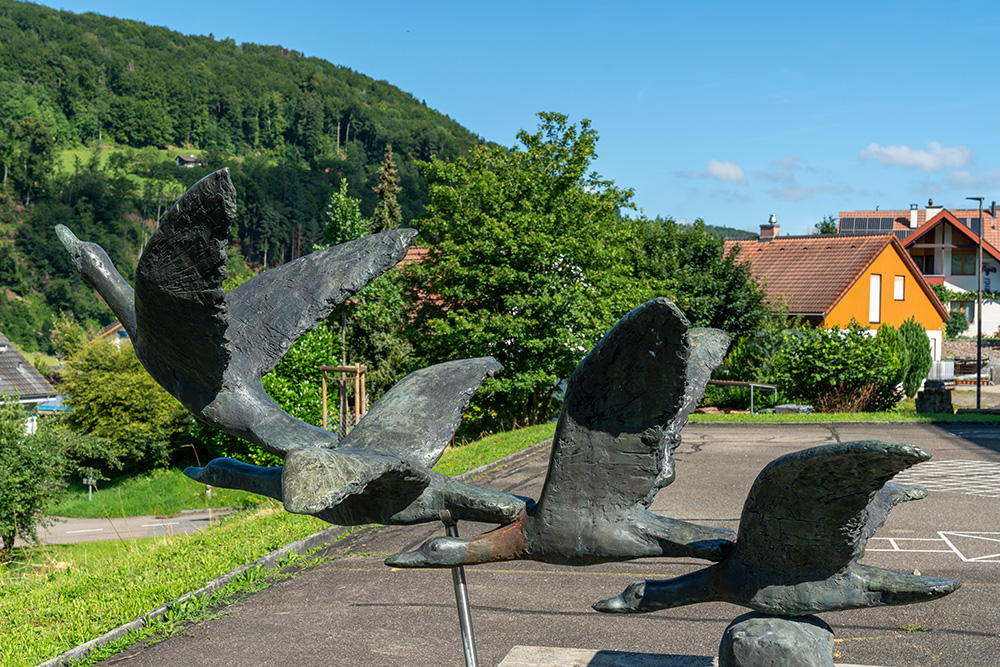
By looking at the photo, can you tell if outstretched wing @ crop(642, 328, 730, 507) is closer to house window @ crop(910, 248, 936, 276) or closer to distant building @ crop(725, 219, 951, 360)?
distant building @ crop(725, 219, 951, 360)

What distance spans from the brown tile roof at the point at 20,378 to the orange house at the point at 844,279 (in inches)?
1105

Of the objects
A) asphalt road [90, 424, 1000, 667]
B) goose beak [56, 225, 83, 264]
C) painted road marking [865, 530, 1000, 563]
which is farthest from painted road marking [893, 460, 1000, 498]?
goose beak [56, 225, 83, 264]

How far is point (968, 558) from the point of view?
819cm

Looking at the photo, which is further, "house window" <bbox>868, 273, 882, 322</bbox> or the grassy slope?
"house window" <bbox>868, 273, 882, 322</bbox>

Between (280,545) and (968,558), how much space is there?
23.0 ft

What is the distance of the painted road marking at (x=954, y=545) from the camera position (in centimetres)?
829

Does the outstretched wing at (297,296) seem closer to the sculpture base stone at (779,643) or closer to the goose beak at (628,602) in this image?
the goose beak at (628,602)

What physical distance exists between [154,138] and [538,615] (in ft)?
436

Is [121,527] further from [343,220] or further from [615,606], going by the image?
[615,606]

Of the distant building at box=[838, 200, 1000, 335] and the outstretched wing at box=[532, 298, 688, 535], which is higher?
the distant building at box=[838, 200, 1000, 335]

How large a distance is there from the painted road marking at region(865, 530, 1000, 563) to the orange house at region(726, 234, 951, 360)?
19253mm

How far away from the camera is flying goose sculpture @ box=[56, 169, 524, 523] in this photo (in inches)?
91.4

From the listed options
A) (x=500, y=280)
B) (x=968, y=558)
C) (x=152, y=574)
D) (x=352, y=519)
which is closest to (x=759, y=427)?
(x=500, y=280)

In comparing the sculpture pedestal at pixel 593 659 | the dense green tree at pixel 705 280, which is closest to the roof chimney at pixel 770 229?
the dense green tree at pixel 705 280
